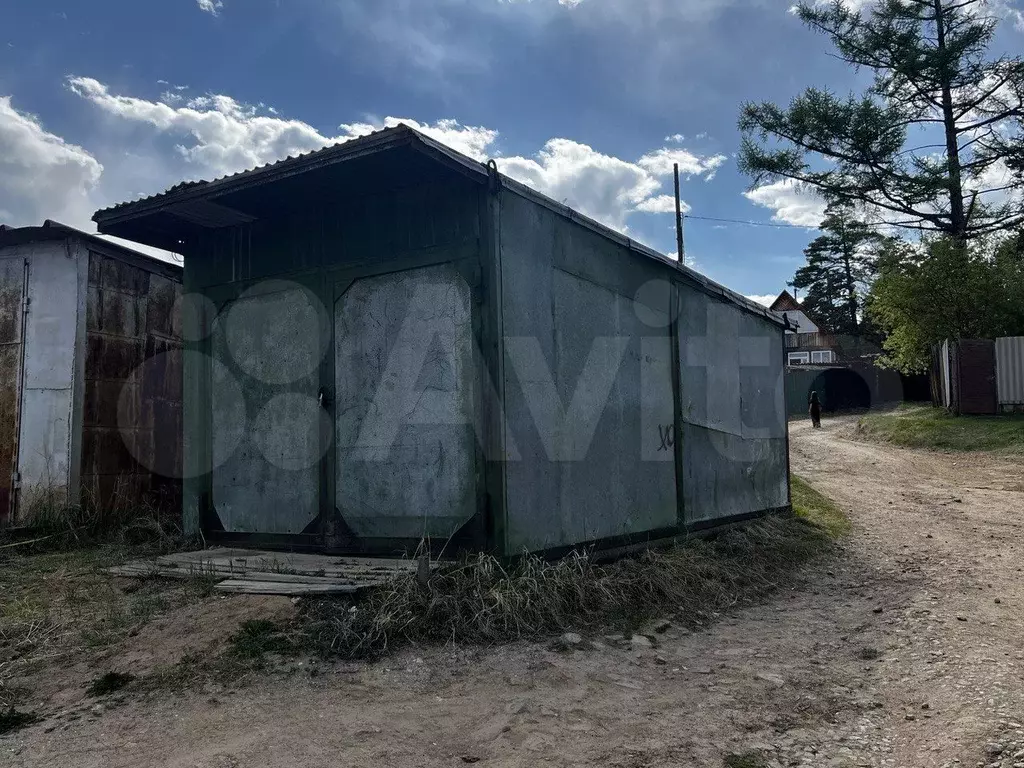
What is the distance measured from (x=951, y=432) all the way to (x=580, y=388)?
14688 millimetres

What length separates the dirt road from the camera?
3154mm

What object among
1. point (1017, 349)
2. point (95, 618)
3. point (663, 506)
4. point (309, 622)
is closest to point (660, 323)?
point (663, 506)

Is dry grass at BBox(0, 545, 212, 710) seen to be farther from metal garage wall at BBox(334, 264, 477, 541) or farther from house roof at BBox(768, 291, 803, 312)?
house roof at BBox(768, 291, 803, 312)

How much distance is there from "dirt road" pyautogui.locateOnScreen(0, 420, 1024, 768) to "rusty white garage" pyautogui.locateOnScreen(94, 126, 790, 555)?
1.45 metres

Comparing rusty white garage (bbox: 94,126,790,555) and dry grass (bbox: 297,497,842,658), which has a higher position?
rusty white garage (bbox: 94,126,790,555)

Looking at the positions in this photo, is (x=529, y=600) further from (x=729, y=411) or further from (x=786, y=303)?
(x=786, y=303)

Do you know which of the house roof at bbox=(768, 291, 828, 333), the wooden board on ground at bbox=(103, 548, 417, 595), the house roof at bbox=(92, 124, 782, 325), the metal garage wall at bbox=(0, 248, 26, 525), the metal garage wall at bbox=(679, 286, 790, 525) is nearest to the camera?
the wooden board on ground at bbox=(103, 548, 417, 595)

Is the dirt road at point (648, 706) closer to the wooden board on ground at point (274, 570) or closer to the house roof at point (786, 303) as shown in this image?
the wooden board on ground at point (274, 570)

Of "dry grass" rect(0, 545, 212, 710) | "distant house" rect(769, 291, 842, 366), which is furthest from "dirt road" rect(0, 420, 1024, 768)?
"distant house" rect(769, 291, 842, 366)

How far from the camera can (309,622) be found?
4.42 metres

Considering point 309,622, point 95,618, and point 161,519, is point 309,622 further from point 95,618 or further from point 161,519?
point 161,519

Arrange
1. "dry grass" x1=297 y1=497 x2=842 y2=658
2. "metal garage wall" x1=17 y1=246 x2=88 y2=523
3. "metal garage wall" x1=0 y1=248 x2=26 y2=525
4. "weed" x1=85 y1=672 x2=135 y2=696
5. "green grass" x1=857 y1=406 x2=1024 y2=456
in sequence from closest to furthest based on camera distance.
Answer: "weed" x1=85 y1=672 x2=135 y2=696, "dry grass" x1=297 y1=497 x2=842 y2=658, "metal garage wall" x1=17 y1=246 x2=88 y2=523, "metal garage wall" x1=0 y1=248 x2=26 y2=525, "green grass" x1=857 y1=406 x2=1024 y2=456

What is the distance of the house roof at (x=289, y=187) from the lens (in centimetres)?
498

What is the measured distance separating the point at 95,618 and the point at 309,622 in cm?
137
